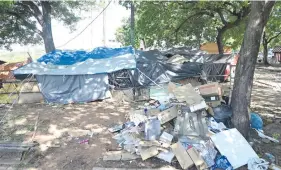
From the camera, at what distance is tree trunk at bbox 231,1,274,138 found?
493 cm

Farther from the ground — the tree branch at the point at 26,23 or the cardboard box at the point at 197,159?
the tree branch at the point at 26,23

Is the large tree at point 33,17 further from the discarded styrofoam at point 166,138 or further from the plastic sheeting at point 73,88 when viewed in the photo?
Answer: the discarded styrofoam at point 166,138

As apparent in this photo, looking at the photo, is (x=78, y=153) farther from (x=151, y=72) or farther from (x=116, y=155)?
(x=151, y=72)

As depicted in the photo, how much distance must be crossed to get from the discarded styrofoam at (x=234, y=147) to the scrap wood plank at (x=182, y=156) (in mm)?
658

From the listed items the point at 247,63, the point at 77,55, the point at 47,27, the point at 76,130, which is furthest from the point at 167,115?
the point at 47,27

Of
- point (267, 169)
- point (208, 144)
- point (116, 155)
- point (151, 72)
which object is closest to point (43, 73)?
point (151, 72)

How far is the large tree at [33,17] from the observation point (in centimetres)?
1427

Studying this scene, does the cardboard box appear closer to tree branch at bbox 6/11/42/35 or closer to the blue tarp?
the blue tarp

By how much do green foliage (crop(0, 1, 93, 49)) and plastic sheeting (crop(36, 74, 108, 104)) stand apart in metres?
6.45

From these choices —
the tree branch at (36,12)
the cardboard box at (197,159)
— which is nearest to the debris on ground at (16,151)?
the cardboard box at (197,159)

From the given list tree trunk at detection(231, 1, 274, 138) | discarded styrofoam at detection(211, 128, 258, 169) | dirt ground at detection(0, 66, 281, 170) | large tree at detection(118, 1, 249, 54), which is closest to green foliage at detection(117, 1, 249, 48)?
large tree at detection(118, 1, 249, 54)

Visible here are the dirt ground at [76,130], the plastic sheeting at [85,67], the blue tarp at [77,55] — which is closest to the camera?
the dirt ground at [76,130]

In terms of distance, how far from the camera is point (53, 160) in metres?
4.95

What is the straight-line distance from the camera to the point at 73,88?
977 cm
